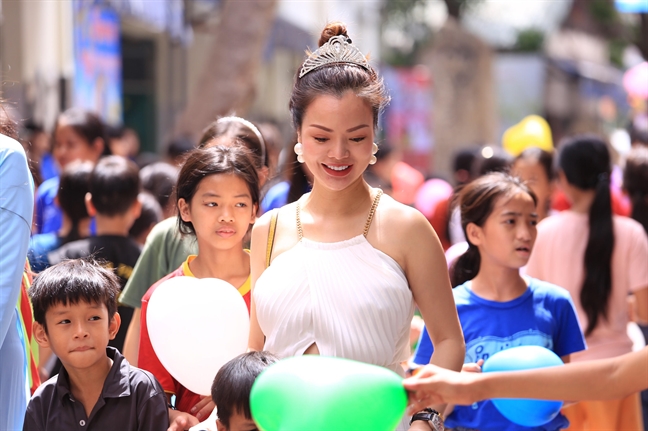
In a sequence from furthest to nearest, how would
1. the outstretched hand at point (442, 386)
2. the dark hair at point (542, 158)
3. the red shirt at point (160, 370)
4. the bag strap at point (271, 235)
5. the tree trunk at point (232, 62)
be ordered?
the tree trunk at point (232, 62)
the dark hair at point (542, 158)
the red shirt at point (160, 370)
the bag strap at point (271, 235)
the outstretched hand at point (442, 386)

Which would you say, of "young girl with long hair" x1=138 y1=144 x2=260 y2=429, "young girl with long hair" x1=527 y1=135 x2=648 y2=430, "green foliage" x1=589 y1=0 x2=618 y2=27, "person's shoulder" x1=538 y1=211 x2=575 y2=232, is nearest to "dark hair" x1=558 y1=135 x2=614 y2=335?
"young girl with long hair" x1=527 y1=135 x2=648 y2=430

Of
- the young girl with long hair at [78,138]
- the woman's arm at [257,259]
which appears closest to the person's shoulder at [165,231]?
the woman's arm at [257,259]

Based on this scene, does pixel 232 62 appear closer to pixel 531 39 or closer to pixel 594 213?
pixel 594 213

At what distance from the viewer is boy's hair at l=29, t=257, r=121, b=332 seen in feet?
9.48

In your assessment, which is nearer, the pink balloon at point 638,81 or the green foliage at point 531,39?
the pink balloon at point 638,81

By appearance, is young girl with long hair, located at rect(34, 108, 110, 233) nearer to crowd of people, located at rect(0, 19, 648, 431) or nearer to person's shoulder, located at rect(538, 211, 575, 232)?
crowd of people, located at rect(0, 19, 648, 431)

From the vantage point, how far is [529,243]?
3.67 m

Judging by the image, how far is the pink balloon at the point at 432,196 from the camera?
269 inches

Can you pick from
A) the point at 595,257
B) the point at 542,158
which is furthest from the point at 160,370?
the point at 542,158

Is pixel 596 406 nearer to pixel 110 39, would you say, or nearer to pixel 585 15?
pixel 110 39

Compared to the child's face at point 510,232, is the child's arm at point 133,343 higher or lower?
lower

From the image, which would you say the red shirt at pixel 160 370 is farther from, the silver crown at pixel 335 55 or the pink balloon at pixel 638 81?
the pink balloon at pixel 638 81

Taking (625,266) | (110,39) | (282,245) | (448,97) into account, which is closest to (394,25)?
(448,97)

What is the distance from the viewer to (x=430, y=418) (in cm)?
247
